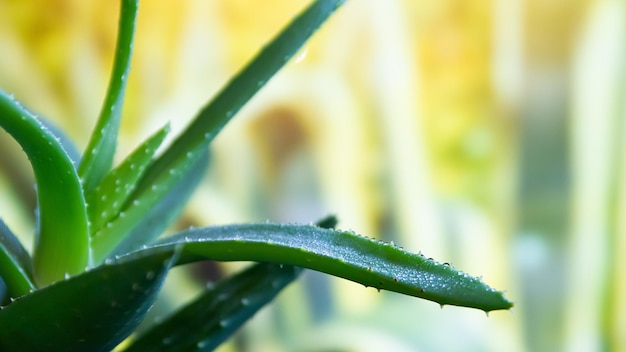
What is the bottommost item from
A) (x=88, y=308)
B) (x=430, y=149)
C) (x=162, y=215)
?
(x=88, y=308)

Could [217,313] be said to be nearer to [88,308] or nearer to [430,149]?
[88,308]

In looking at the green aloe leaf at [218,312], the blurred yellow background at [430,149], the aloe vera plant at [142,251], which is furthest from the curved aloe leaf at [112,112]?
the blurred yellow background at [430,149]

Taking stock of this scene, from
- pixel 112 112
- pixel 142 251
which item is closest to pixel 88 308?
pixel 142 251

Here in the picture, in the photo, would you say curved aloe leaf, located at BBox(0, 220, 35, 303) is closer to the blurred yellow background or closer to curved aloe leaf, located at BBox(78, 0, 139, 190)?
curved aloe leaf, located at BBox(78, 0, 139, 190)

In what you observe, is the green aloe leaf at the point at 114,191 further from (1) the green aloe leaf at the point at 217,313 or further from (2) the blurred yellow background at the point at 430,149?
(2) the blurred yellow background at the point at 430,149

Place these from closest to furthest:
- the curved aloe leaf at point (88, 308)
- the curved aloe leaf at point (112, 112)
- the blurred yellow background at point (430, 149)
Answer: the curved aloe leaf at point (88, 308)
the curved aloe leaf at point (112, 112)
the blurred yellow background at point (430, 149)

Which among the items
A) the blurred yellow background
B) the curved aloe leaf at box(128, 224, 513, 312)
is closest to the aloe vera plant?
the curved aloe leaf at box(128, 224, 513, 312)
